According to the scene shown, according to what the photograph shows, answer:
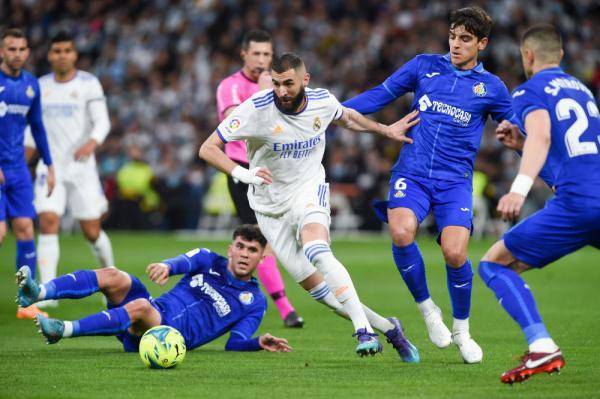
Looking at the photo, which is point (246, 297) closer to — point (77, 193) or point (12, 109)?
point (12, 109)

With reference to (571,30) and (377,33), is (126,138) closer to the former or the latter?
(377,33)

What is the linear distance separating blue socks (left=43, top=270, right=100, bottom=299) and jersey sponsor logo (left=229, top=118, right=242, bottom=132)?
160 centimetres

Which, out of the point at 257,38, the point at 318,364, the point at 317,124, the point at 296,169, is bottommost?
the point at 318,364

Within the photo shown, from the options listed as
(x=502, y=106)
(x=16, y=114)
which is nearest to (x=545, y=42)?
(x=502, y=106)

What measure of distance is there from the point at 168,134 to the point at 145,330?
20.4m

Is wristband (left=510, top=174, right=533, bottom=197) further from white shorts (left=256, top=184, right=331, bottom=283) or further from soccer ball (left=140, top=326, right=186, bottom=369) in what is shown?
soccer ball (left=140, top=326, right=186, bottom=369)

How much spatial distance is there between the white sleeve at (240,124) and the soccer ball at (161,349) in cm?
158

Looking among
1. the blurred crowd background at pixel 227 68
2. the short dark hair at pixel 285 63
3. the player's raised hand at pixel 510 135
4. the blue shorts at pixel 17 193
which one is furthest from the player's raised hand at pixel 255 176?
the blurred crowd background at pixel 227 68

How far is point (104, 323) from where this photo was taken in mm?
7910

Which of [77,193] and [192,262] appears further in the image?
[77,193]

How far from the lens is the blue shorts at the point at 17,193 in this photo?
36.2ft

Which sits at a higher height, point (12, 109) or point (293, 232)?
point (12, 109)

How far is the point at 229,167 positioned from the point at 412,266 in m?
1.67

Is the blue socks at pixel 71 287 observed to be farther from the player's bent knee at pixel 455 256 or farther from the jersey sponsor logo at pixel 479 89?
the jersey sponsor logo at pixel 479 89
